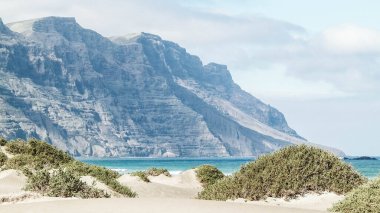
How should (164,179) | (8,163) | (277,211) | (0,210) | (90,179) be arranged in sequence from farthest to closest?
(164,179) < (8,163) < (90,179) < (0,210) < (277,211)

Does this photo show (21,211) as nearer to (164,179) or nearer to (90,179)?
(90,179)

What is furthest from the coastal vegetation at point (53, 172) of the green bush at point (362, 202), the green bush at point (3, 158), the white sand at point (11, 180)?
the green bush at point (362, 202)

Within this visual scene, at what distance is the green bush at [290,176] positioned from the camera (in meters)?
26.3

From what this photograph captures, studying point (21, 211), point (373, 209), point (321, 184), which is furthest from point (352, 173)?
point (21, 211)

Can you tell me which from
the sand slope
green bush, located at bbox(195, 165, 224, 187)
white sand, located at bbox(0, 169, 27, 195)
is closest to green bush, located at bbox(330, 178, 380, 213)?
the sand slope

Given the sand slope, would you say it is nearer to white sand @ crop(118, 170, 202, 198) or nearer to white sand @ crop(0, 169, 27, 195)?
white sand @ crop(0, 169, 27, 195)

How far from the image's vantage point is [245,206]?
50.2 ft

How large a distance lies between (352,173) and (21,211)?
16.3m

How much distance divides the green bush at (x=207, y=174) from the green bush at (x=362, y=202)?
27926 millimetres

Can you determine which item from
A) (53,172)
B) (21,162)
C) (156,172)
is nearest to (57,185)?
(53,172)

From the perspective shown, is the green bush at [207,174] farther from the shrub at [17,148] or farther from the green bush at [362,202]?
the green bush at [362,202]

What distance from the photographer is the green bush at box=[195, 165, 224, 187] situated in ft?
159

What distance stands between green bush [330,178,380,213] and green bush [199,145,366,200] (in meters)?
6.08

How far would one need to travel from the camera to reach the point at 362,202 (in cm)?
1903
